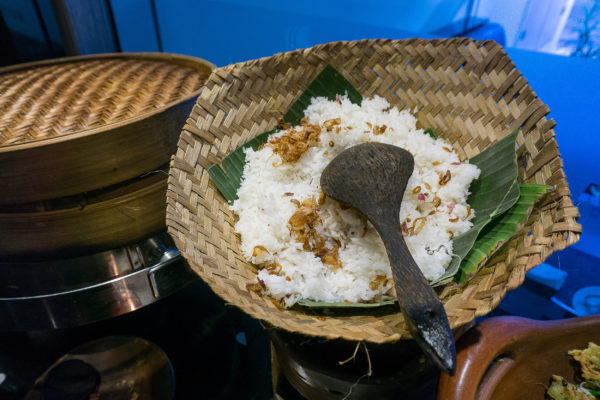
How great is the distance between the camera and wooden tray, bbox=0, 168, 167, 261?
1169 mm

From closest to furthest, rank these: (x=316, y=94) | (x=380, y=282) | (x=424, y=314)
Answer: (x=424, y=314), (x=380, y=282), (x=316, y=94)

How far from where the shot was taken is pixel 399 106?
1708 mm

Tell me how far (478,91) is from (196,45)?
2.05 meters

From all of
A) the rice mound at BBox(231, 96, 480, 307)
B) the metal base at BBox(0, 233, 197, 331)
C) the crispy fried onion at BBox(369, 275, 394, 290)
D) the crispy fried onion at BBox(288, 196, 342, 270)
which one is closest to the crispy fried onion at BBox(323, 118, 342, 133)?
the rice mound at BBox(231, 96, 480, 307)

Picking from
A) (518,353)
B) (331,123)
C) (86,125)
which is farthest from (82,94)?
(518,353)

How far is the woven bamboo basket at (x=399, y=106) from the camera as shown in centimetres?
96

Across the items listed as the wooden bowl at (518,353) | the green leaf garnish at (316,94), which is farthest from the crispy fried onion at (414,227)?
the green leaf garnish at (316,94)

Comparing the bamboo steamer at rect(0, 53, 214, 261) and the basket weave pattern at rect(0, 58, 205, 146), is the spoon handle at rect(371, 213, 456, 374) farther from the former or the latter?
the basket weave pattern at rect(0, 58, 205, 146)

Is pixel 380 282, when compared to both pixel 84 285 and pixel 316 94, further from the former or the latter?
pixel 84 285

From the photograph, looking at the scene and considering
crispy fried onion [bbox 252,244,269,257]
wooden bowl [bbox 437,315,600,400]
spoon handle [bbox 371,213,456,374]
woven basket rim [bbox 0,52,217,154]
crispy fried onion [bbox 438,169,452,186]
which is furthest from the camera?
crispy fried onion [bbox 438,169,452,186]

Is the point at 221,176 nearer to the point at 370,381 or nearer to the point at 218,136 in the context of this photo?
the point at 218,136

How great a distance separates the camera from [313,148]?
1.46 metres

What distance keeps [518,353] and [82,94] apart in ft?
5.69

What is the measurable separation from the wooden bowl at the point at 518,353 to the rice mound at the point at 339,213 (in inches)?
8.8
